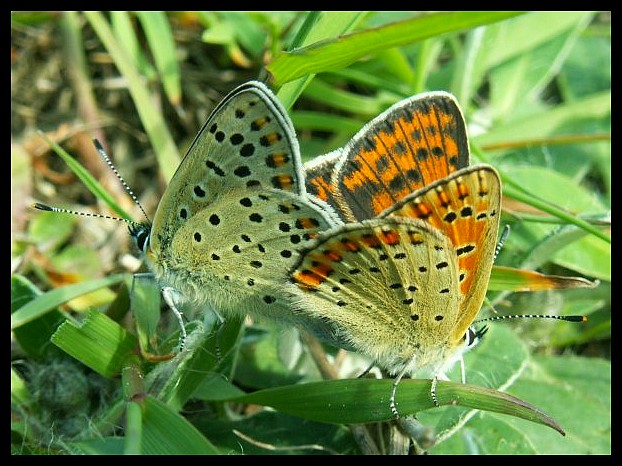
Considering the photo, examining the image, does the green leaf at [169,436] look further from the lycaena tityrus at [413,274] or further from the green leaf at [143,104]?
the green leaf at [143,104]

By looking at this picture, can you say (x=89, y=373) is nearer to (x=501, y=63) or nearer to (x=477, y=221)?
(x=477, y=221)

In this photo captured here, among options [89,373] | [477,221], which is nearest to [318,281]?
[477,221]

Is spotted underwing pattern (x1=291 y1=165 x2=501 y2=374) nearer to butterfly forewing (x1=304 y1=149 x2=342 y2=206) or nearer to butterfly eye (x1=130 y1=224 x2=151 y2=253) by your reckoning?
butterfly forewing (x1=304 y1=149 x2=342 y2=206)

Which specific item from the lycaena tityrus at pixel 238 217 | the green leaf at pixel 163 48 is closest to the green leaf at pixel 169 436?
the lycaena tityrus at pixel 238 217

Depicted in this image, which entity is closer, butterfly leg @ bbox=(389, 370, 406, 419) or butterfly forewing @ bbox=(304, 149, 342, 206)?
butterfly leg @ bbox=(389, 370, 406, 419)

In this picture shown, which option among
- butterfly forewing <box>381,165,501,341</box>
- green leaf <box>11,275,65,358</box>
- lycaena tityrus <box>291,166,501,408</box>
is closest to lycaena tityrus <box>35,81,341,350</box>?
lycaena tityrus <box>291,166,501,408</box>

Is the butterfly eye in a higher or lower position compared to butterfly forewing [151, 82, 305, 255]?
lower
